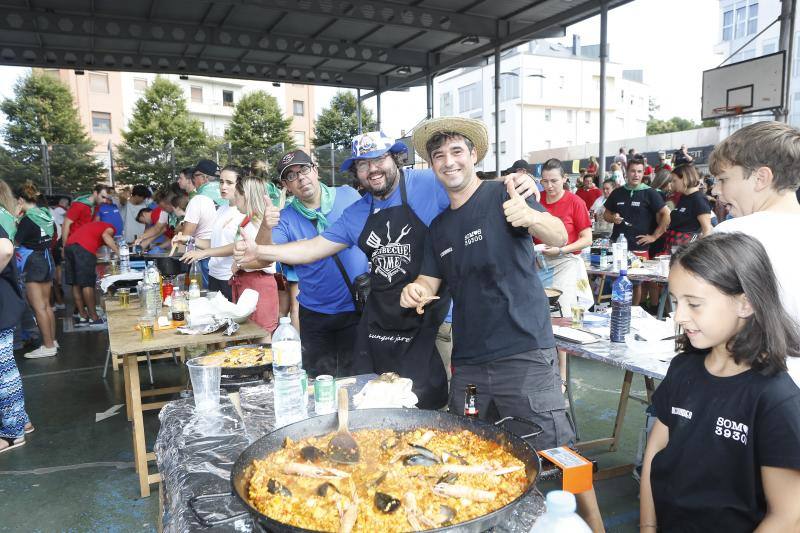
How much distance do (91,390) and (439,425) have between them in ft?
16.9

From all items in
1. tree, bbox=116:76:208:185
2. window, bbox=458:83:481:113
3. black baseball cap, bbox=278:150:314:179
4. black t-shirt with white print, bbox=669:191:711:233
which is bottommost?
black t-shirt with white print, bbox=669:191:711:233

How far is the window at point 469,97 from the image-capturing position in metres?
44.3

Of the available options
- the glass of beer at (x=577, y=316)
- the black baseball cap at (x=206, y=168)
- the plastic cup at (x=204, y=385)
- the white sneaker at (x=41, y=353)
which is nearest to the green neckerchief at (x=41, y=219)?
the white sneaker at (x=41, y=353)

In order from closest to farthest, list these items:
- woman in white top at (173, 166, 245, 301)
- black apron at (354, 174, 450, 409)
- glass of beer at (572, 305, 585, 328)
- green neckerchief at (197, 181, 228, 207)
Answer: black apron at (354, 174, 450, 409)
glass of beer at (572, 305, 585, 328)
woman in white top at (173, 166, 245, 301)
green neckerchief at (197, 181, 228, 207)

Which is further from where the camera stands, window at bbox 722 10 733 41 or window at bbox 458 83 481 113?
window at bbox 458 83 481 113

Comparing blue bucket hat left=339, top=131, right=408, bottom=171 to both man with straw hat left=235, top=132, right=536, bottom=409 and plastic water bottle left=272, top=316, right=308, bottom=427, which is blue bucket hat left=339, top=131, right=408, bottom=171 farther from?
plastic water bottle left=272, top=316, right=308, bottom=427

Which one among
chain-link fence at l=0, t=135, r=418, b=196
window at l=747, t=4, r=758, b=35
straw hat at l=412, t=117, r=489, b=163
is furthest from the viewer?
window at l=747, t=4, r=758, b=35

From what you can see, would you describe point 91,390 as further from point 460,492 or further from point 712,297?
point 712,297

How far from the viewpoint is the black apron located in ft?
9.38

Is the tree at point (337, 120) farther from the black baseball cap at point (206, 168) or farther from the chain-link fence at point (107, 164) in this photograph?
the black baseball cap at point (206, 168)

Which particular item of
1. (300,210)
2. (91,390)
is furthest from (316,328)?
(91,390)

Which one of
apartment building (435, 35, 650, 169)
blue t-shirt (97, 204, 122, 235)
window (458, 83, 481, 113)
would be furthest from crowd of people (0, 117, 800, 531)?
window (458, 83, 481, 113)

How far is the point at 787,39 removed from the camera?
8.09 m

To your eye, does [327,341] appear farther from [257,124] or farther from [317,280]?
[257,124]
